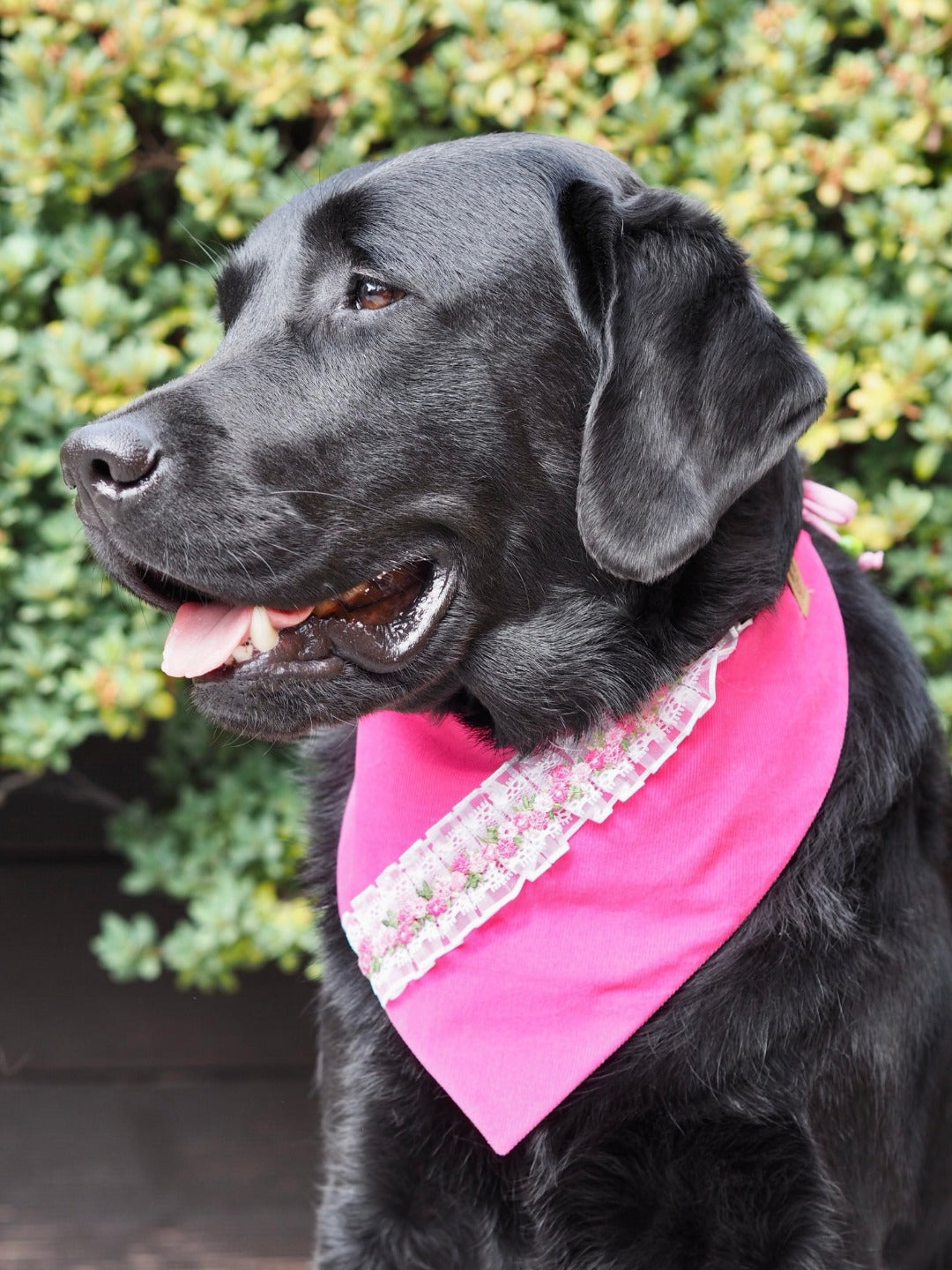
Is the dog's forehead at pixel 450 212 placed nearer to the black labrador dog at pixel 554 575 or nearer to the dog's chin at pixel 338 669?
the black labrador dog at pixel 554 575

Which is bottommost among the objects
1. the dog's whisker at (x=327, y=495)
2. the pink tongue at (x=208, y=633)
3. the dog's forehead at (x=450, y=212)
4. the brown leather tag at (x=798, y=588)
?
the pink tongue at (x=208, y=633)

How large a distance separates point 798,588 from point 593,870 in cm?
46

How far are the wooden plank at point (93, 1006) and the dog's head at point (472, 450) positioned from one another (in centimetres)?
166

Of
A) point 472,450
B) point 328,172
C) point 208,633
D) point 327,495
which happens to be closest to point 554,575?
point 472,450

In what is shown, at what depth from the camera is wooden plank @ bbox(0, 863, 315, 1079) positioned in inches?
125

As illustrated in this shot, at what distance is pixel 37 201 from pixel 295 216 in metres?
0.95

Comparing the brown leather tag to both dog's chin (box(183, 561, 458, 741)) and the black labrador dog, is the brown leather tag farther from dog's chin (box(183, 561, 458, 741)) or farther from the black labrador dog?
dog's chin (box(183, 561, 458, 741))

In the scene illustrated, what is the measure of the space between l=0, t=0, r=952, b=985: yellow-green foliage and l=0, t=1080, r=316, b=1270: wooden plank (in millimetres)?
601

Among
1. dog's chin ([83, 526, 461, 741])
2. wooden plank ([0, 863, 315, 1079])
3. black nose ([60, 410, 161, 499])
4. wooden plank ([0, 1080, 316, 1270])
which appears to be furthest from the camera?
wooden plank ([0, 863, 315, 1079])

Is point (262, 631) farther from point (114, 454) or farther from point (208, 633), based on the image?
point (114, 454)

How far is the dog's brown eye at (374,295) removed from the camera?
1683 millimetres

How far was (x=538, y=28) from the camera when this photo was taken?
2.42 meters

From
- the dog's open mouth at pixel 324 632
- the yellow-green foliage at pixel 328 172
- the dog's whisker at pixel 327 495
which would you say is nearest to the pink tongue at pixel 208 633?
the dog's open mouth at pixel 324 632

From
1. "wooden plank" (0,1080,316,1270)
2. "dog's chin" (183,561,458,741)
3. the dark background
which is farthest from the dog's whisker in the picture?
"wooden plank" (0,1080,316,1270)
